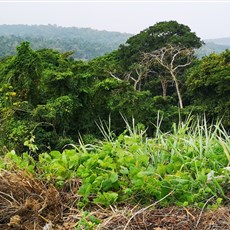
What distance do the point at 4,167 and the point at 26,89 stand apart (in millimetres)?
9461

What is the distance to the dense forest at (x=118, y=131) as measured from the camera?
6.93 feet

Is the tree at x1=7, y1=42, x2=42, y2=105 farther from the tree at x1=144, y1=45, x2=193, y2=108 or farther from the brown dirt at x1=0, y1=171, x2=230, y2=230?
the tree at x1=144, y1=45, x2=193, y2=108

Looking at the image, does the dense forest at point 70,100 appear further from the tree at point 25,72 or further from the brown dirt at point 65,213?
the brown dirt at point 65,213

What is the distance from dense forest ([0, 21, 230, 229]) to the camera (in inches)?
83.2

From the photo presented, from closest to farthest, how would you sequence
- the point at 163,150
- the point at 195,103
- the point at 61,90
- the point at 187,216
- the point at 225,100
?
the point at 187,216 < the point at 163,150 < the point at 61,90 < the point at 225,100 < the point at 195,103

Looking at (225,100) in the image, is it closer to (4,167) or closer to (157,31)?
(157,31)

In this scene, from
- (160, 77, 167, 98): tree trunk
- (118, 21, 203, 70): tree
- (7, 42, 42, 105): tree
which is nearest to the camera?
(7, 42, 42, 105): tree

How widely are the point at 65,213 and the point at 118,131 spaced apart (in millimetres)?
10001

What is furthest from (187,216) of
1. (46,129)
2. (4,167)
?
(46,129)

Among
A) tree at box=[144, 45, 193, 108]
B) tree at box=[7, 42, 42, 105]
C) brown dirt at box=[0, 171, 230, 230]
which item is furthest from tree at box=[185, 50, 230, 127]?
brown dirt at box=[0, 171, 230, 230]

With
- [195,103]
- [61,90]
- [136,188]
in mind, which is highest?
[136,188]

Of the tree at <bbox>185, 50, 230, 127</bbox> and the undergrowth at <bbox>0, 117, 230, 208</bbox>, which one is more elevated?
the undergrowth at <bbox>0, 117, 230, 208</bbox>

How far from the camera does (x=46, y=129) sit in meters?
11.4

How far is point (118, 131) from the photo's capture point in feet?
39.6
